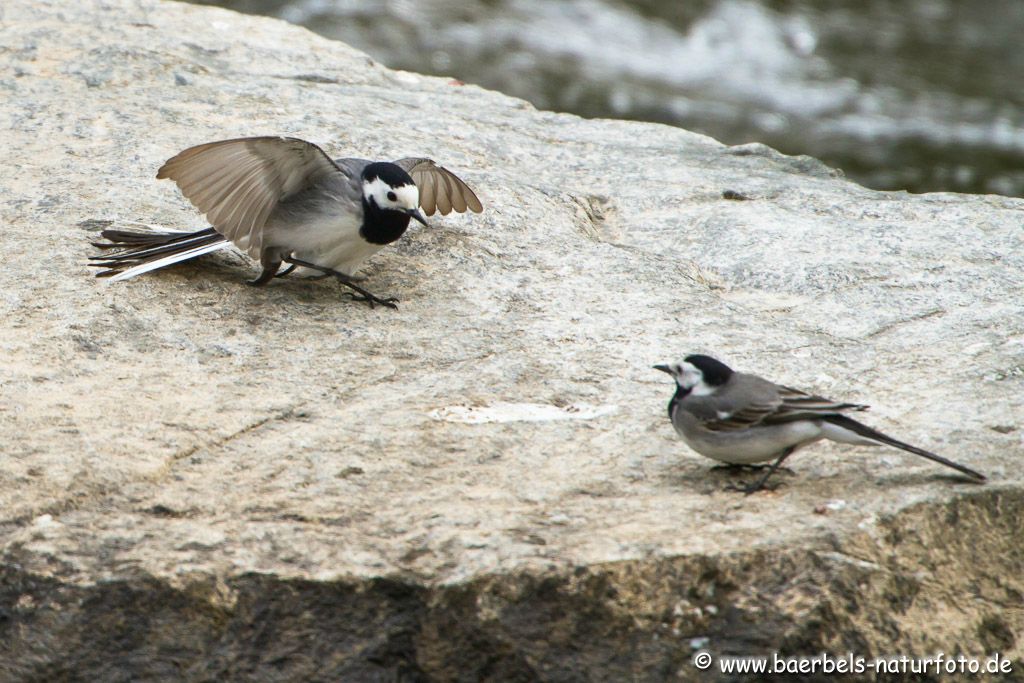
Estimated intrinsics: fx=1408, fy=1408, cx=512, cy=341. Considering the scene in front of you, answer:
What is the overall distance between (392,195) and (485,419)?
1.24 meters

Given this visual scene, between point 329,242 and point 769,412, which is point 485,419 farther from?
point 329,242

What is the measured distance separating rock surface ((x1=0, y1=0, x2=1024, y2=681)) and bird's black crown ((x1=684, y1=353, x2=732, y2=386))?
31 centimetres

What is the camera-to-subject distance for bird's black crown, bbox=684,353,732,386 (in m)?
4.37

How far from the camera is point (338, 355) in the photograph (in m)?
5.21

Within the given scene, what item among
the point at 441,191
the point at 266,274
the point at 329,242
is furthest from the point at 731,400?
the point at 441,191

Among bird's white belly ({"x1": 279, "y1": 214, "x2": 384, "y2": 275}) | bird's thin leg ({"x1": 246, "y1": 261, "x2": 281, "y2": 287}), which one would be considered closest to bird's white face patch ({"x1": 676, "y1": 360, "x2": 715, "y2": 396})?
bird's white belly ({"x1": 279, "y1": 214, "x2": 384, "y2": 275})

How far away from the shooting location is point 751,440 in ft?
13.9

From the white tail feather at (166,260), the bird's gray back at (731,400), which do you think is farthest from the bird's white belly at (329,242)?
the bird's gray back at (731,400)

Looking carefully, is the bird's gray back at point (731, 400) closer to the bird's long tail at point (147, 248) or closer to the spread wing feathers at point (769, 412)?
the spread wing feathers at point (769, 412)

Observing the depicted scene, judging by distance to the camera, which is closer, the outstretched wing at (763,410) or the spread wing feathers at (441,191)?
the outstretched wing at (763,410)

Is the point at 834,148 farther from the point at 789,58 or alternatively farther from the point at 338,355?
the point at 338,355

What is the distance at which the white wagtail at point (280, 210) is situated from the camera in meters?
5.52

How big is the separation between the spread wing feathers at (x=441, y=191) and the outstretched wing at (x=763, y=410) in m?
2.30

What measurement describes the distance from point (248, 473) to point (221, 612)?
61 centimetres
